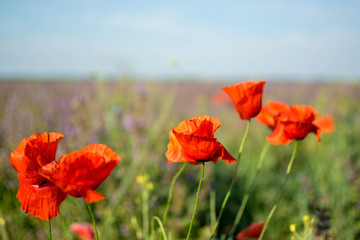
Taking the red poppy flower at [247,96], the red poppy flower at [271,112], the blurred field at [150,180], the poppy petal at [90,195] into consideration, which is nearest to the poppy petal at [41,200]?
the poppy petal at [90,195]

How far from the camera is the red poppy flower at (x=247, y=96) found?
84 cm

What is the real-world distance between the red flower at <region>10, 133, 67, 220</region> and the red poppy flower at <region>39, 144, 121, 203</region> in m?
0.07

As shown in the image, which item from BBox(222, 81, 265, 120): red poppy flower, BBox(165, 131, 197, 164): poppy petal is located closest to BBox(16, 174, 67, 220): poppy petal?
BBox(165, 131, 197, 164): poppy petal

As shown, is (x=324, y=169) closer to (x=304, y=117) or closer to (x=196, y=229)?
(x=196, y=229)

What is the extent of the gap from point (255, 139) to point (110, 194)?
2.50 m

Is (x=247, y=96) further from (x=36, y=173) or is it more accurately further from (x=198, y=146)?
(x=36, y=173)

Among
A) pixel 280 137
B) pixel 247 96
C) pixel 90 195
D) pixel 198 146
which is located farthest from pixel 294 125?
pixel 90 195

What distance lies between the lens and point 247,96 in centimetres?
85

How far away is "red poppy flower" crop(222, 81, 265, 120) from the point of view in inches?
33.3

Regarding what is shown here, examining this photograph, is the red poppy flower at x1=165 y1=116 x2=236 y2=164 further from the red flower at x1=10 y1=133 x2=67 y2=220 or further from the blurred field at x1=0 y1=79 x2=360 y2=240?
the blurred field at x1=0 y1=79 x2=360 y2=240

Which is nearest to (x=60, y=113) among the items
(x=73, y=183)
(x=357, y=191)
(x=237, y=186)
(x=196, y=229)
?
(x=196, y=229)

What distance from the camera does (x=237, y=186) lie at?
2.76 m

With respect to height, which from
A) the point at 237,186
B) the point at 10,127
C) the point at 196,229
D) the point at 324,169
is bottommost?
the point at 196,229

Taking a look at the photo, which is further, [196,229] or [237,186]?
[237,186]
